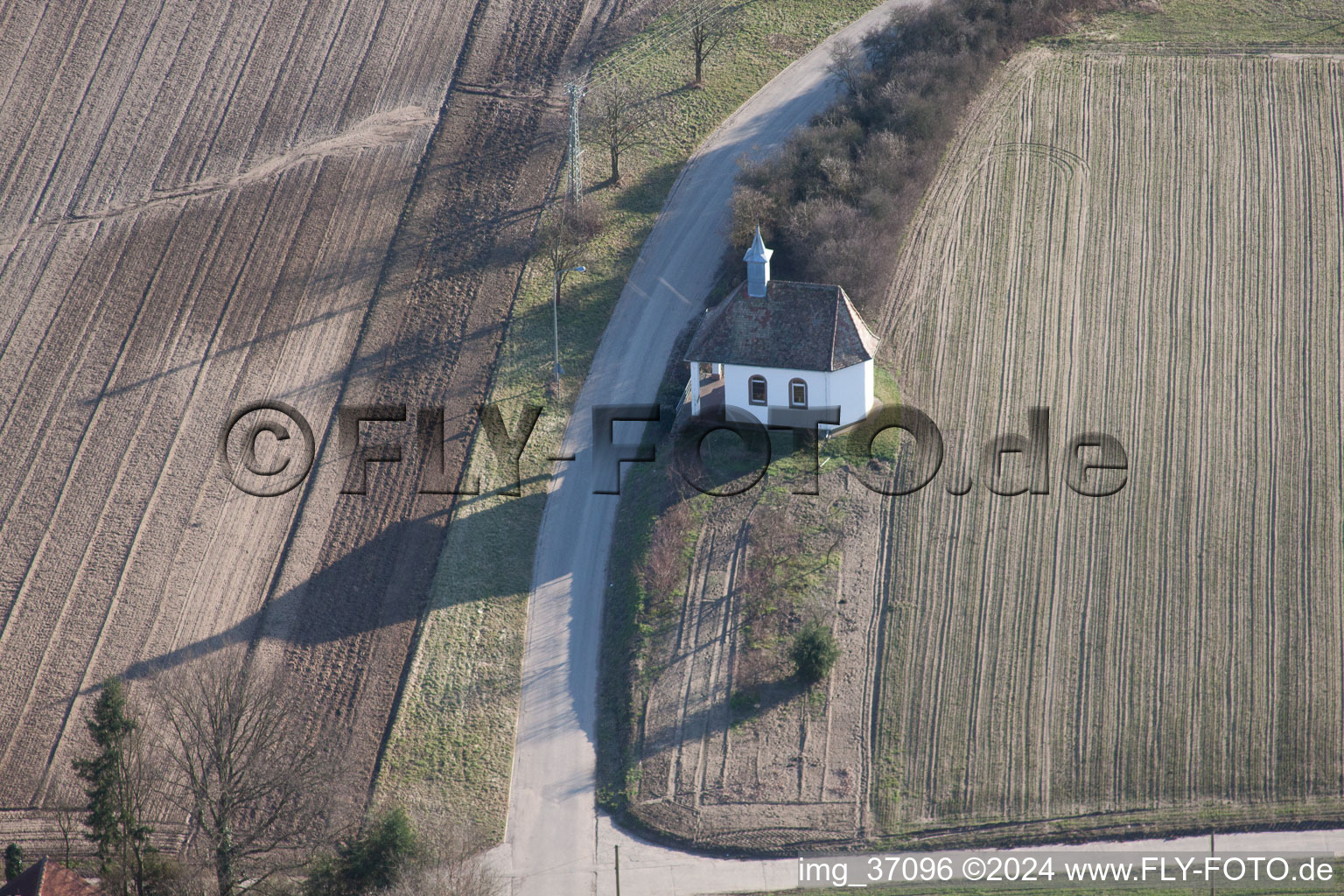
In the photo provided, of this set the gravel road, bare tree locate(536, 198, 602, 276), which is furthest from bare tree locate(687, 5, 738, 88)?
bare tree locate(536, 198, 602, 276)

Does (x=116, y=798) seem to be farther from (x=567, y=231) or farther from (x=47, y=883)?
(x=567, y=231)

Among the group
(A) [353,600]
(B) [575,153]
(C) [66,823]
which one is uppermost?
(B) [575,153]

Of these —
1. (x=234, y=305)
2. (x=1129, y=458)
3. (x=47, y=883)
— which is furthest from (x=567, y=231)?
(x=47, y=883)

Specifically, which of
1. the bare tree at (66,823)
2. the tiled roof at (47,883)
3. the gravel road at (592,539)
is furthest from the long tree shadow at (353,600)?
the tiled roof at (47,883)

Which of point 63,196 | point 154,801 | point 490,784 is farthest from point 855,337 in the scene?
point 63,196

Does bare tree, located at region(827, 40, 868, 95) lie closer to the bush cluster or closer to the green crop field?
the bush cluster

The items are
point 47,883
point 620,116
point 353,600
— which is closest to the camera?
point 47,883

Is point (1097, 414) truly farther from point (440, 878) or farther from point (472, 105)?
point (472, 105)
